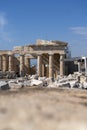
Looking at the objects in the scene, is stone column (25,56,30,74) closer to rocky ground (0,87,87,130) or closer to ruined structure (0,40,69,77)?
ruined structure (0,40,69,77)

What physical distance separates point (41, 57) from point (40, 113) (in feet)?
Answer: 191

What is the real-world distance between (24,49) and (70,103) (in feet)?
191

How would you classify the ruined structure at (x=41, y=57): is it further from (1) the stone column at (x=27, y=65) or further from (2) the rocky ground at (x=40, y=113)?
(2) the rocky ground at (x=40, y=113)

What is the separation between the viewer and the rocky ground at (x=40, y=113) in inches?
117

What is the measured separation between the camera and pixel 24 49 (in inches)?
2429

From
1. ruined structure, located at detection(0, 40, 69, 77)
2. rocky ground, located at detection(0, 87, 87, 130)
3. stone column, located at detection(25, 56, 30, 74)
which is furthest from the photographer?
stone column, located at detection(25, 56, 30, 74)

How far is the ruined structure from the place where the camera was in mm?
58938

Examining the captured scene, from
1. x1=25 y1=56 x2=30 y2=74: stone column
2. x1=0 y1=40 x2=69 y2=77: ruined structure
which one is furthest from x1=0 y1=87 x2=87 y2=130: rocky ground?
A: x1=25 y1=56 x2=30 y2=74: stone column

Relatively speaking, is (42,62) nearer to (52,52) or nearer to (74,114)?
(52,52)

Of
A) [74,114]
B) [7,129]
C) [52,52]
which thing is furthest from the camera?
[52,52]

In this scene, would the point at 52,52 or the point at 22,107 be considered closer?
the point at 22,107

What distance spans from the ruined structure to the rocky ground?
179 feet

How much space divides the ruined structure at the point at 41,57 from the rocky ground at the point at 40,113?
54584 mm

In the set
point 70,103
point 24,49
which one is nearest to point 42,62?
point 24,49
